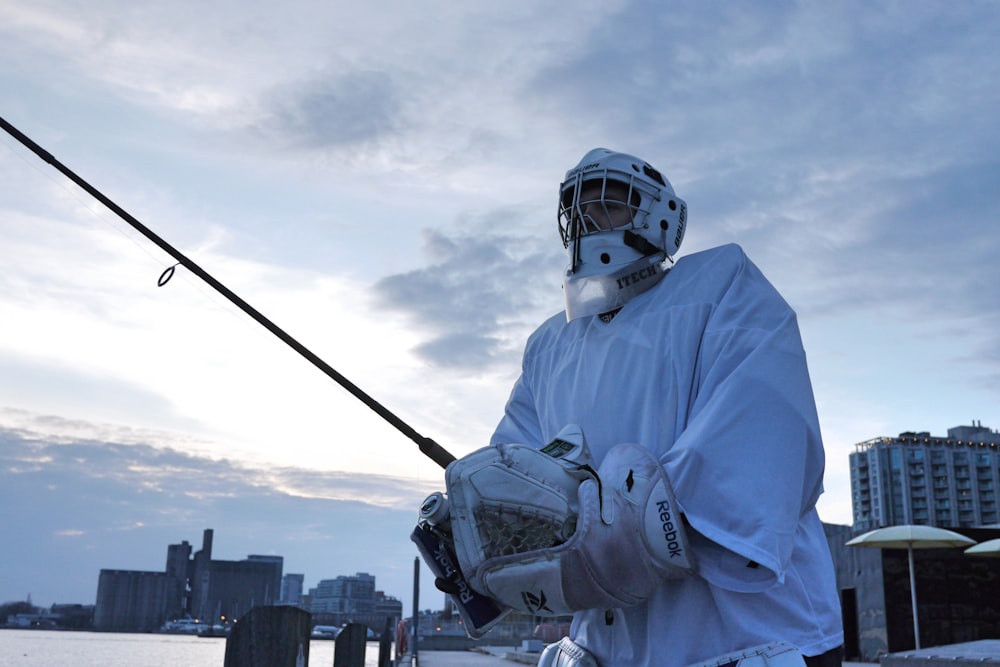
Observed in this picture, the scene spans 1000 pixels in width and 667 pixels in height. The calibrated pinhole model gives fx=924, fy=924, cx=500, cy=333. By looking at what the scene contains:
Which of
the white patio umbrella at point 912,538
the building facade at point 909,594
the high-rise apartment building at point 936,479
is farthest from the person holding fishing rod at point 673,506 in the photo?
the high-rise apartment building at point 936,479

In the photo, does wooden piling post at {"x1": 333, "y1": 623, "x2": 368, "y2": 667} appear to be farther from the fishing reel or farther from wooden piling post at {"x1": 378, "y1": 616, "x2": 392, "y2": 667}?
wooden piling post at {"x1": 378, "y1": 616, "x2": 392, "y2": 667}

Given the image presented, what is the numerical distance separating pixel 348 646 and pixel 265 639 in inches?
146

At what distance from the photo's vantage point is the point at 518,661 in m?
24.1

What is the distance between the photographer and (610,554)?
192 centimetres

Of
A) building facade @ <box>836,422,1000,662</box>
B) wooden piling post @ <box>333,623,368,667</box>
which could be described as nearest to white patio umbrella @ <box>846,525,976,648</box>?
building facade @ <box>836,422,1000,662</box>

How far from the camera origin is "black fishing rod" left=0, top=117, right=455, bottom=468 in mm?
2932

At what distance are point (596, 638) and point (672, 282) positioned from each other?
3.13 feet

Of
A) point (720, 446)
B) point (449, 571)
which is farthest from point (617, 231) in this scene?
point (449, 571)

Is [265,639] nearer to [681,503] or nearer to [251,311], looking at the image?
[251,311]

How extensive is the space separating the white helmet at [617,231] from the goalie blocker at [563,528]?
2.10ft

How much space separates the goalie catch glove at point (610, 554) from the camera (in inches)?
75.5

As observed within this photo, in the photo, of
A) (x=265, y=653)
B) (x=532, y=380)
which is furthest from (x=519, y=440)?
(x=265, y=653)

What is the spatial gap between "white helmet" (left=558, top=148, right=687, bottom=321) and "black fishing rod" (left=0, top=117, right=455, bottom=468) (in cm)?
68

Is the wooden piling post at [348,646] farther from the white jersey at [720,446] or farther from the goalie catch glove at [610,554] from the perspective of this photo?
the goalie catch glove at [610,554]
